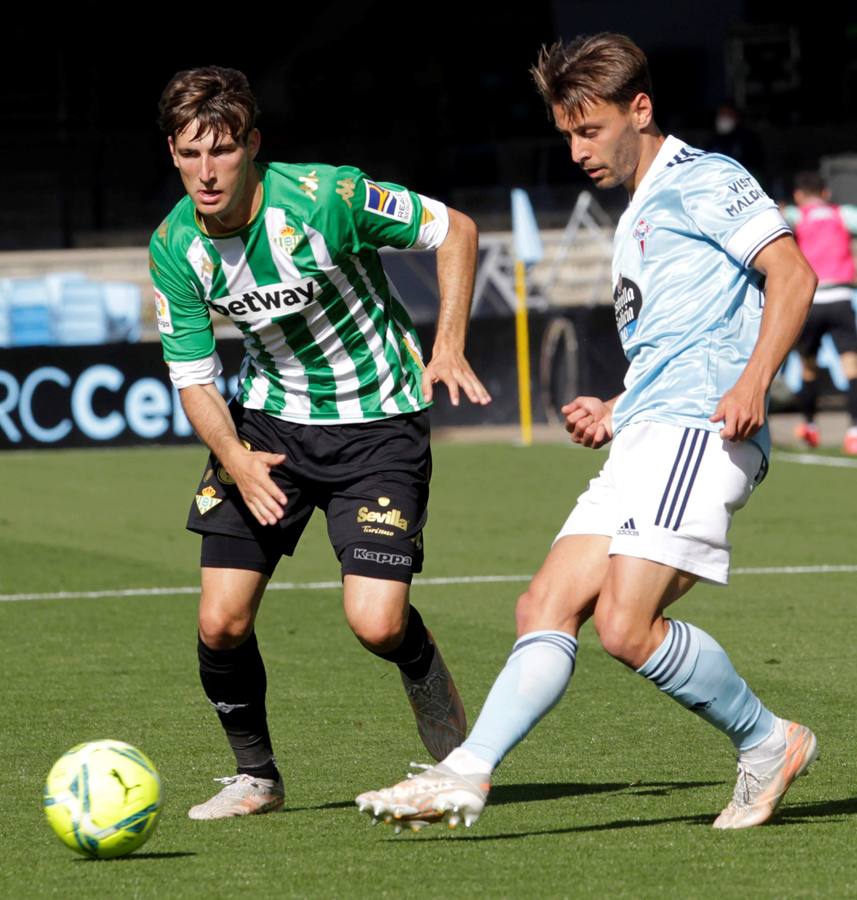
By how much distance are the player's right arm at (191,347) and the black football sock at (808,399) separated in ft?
35.5

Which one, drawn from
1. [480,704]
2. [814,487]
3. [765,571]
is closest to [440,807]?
[480,704]

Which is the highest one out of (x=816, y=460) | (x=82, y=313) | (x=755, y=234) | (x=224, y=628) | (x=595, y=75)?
(x=595, y=75)

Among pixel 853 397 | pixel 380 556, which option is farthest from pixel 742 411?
pixel 853 397

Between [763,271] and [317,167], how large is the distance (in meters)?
1.47

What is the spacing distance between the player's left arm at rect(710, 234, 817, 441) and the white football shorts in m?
0.14

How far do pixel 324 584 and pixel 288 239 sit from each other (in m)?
4.71

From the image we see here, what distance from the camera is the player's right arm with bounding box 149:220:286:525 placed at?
5.02 m

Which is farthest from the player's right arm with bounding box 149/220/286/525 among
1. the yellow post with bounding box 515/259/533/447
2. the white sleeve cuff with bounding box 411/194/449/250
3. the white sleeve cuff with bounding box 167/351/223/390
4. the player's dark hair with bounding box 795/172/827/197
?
the yellow post with bounding box 515/259/533/447

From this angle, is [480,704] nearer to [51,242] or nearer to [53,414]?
[53,414]

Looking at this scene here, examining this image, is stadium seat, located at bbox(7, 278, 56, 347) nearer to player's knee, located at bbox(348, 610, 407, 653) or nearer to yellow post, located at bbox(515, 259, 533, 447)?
yellow post, located at bbox(515, 259, 533, 447)

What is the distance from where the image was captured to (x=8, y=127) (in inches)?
1141

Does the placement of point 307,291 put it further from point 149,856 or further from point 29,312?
point 29,312

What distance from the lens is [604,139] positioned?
446cm

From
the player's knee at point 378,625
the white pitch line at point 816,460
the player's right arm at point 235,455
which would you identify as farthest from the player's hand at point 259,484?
the white pitch line at point 816,460
